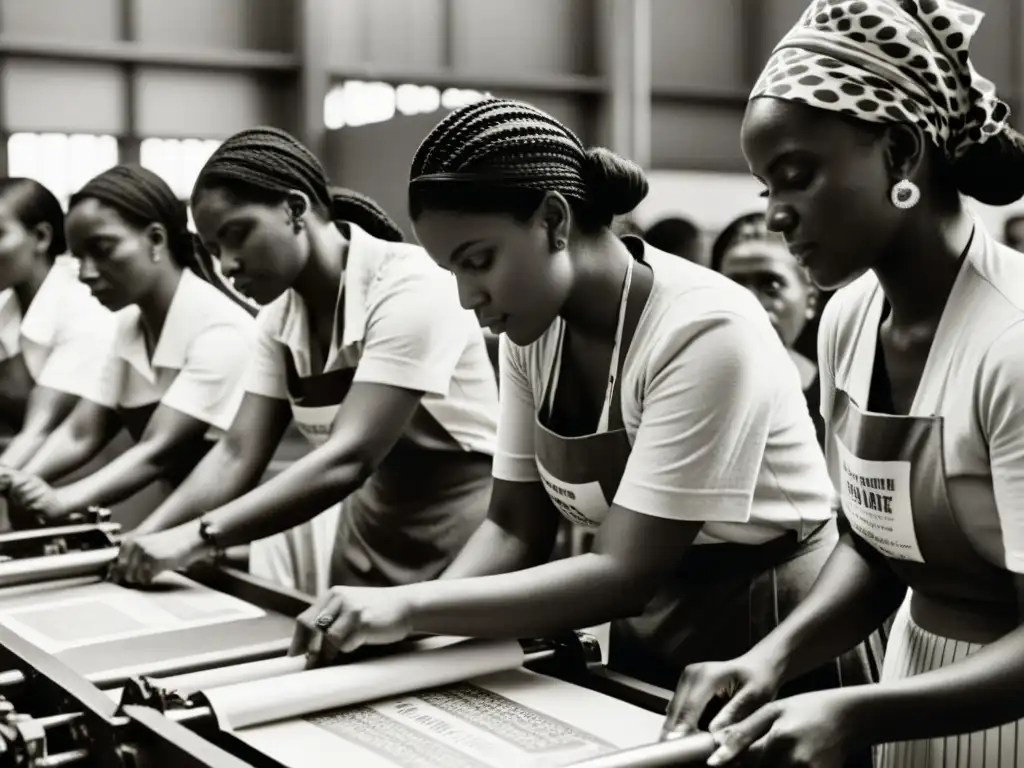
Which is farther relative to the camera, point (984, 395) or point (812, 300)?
point (812, 300)

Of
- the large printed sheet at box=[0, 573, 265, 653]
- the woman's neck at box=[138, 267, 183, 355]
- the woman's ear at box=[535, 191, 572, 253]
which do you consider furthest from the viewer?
the woman's neck at box=[138, 267, 183, 355]

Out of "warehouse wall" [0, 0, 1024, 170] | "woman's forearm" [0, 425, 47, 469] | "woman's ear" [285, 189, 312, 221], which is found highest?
"warehouse wall" [0, 0, 1024, 170]

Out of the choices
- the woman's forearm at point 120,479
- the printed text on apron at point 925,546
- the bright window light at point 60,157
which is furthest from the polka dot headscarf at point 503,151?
the bright window light at point 60,157

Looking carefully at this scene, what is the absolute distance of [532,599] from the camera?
51.2 inches

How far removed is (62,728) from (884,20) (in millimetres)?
1017

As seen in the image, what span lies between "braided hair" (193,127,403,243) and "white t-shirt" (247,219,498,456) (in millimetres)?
122

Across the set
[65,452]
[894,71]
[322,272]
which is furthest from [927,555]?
[65,452]

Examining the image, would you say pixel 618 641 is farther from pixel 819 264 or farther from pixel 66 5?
pixel 66 5

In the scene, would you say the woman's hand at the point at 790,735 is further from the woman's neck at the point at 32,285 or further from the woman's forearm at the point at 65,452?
the woman's neck at the point at 32,285

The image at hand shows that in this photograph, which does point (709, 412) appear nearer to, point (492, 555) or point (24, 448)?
point (492, 555)

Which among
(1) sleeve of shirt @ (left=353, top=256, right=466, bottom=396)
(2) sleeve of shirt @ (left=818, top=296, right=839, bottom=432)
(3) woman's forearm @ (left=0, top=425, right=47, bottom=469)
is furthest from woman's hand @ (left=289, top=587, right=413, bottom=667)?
(3) woman's forearm @ (left=0, top=425, right=47, bottom=469)

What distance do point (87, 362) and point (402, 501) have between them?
1.01 metres

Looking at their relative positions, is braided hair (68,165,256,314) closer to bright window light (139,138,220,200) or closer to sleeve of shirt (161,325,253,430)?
sleeve of shirt (161,325,253,430)

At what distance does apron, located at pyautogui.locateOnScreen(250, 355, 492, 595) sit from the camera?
2.23 metres
